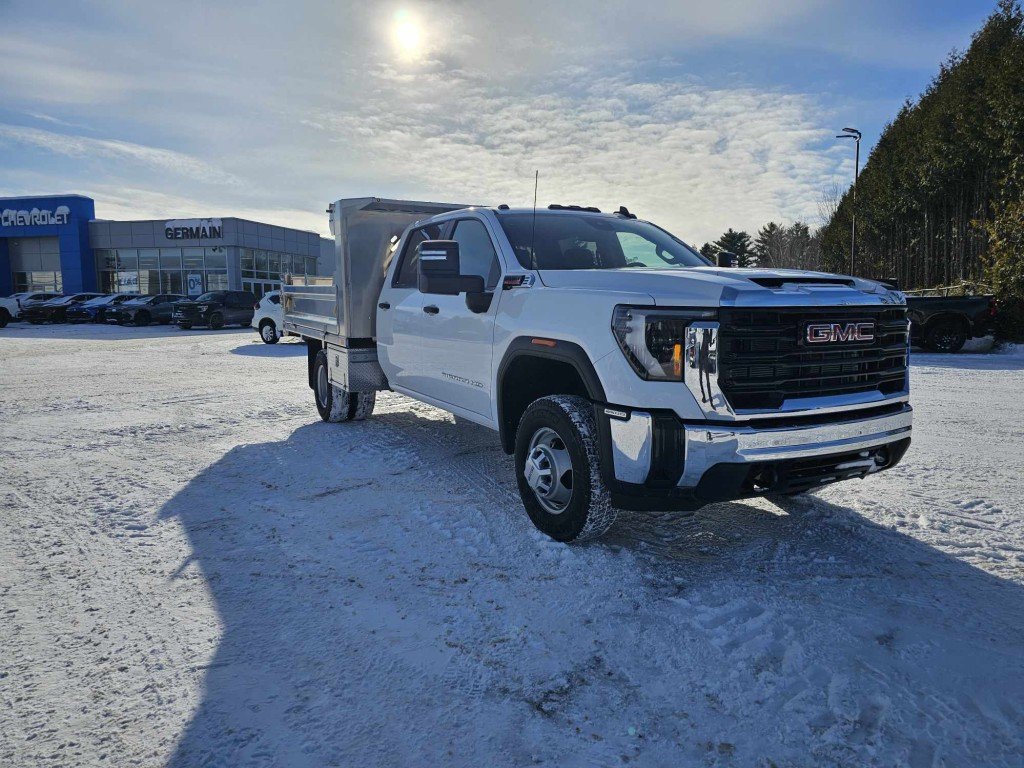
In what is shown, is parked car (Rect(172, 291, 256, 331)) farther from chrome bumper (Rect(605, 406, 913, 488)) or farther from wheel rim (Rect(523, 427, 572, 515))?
chrome bumper (Rect(605, 406, 913, 488))

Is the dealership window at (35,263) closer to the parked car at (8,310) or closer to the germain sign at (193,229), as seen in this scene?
the germain sign at (193,229)

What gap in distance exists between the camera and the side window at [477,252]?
454 centimetres

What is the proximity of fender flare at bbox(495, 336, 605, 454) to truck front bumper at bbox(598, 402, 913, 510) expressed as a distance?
0.17m

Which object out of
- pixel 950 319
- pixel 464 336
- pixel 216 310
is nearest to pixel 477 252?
pixel 464 336

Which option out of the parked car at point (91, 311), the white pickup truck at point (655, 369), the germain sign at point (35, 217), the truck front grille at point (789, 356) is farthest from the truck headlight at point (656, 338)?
the germain sign at point (35, 217)

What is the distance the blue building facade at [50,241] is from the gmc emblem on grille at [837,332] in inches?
2007

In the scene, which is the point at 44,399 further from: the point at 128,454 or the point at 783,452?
the point at 783,452

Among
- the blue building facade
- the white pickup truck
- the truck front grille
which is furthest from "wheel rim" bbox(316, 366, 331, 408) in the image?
the blue building facade

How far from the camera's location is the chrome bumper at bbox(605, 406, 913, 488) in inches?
118

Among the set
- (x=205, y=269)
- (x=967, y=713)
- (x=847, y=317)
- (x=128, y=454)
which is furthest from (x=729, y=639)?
(x=205, y=269)

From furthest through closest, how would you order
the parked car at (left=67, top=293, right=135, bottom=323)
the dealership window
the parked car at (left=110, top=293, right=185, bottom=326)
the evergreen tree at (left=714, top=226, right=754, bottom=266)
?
the evergreen tree at (left=714, top=226, right=754, bottom=266) → the dealership window → the parked car at (left=67, top=293, right=135, bottom=323) → the parked car at (left=110, top=293, right=185, bottom=326)

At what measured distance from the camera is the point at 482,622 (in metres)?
2.94

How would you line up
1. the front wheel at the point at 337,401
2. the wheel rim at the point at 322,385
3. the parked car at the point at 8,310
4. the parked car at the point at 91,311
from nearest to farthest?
the front wheel at the point at 337,401, the wheel rim at the point at 322,385, the parked car at the point at 8,310, the parked car at the point at 91,311

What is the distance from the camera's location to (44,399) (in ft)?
28.7
